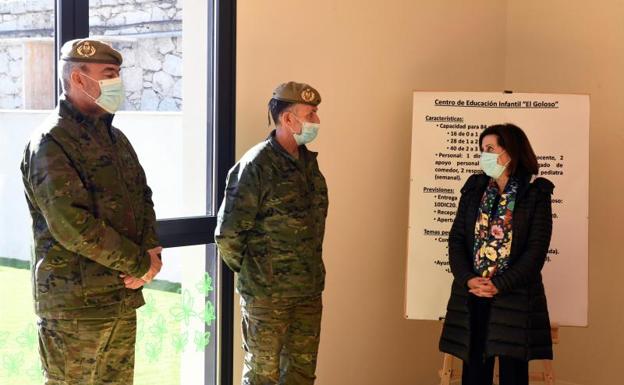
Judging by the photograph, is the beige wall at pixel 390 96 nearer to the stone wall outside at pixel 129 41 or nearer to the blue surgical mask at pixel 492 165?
the stone wall outside at pixel 129 41

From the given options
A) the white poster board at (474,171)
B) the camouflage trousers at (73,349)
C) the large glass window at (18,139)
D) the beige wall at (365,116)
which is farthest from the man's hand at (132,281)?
the white poster board at (474,171)

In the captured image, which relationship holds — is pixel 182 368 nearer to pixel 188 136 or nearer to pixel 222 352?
pixel 222 352

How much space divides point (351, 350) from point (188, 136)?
151 cm

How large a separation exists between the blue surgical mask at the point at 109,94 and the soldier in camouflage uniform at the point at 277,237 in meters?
0.67

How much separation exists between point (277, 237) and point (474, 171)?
4.78ft

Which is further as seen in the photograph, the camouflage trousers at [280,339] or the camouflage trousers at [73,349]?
the camouflage trousers at [280,339]

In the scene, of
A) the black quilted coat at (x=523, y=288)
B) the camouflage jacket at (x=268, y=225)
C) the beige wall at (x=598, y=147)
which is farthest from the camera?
the beige wall at (x=598, y=147)

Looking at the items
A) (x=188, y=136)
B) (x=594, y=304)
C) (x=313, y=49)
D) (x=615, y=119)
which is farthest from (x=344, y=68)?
(x=594, y=304)

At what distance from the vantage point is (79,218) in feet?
7.55

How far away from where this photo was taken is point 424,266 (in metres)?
4.06

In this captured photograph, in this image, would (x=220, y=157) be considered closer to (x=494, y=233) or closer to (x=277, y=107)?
(x=277, y=107)

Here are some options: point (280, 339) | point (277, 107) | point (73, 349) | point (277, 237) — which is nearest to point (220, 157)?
point (277, 107)

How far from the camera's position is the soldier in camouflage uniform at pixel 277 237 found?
9.86 ft

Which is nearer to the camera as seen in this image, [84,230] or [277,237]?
[84,230]
